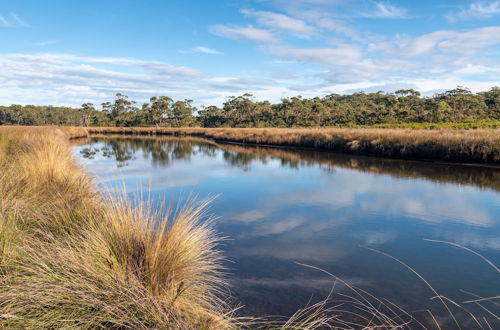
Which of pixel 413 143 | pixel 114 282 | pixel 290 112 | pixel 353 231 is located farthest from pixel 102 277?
pixel 290 112

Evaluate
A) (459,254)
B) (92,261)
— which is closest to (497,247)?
(459,254)

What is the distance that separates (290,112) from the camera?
195ft

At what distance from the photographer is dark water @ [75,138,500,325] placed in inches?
145

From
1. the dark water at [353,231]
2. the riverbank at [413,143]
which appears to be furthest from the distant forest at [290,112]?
the dark water at [353,231]

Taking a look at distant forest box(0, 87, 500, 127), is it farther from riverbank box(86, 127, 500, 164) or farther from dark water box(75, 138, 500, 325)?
dark water box(75, 138, 500, 325)

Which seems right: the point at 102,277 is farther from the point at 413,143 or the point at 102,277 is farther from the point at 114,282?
the point at 413,143

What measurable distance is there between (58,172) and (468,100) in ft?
181

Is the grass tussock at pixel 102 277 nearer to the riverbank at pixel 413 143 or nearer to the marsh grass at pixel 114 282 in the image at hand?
the marsh grass at pixel 114 282

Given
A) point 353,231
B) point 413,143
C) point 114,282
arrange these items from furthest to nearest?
point 413,143 < point 353,231 < point 114,282

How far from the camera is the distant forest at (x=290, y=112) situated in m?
45.8

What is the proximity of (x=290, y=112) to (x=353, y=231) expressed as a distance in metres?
55.2

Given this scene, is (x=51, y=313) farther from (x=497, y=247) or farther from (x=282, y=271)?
(x=497, y=247)

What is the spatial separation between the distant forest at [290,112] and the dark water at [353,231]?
38897 millimetres

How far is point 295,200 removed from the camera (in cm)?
776
